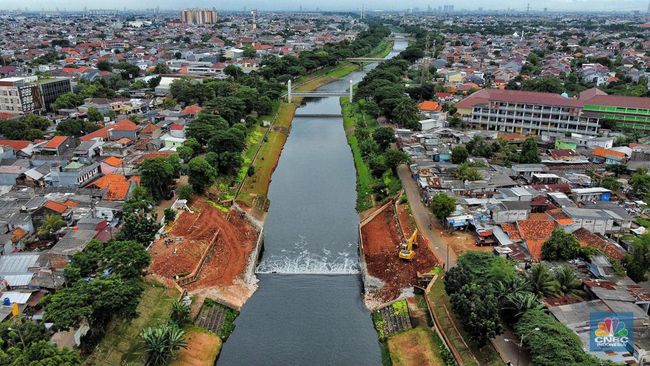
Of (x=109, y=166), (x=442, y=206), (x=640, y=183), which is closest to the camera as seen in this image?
(x=442, y=206)

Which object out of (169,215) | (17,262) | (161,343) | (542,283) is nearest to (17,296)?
(17,262)

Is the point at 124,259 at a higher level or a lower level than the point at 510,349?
higher

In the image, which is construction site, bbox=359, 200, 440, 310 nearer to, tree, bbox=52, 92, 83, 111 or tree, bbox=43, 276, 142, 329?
tree, bbox=43, 276, 142, 329

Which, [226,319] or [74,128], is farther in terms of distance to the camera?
[74,128]

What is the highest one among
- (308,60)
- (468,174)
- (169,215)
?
(308,60)

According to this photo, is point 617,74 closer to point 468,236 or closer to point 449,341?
point 468,236

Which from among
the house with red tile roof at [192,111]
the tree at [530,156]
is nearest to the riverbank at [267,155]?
the house with red tile roof at [192,111]

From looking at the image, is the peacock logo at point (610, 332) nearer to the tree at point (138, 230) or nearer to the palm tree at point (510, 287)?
the palm tree at point (510, 287)

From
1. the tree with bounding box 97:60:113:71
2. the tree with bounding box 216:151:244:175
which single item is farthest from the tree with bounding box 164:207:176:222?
the tree with bounding box 97:60:113:71

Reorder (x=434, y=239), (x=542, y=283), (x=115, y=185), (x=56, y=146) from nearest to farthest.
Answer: (x=542, y=283) < (x=434, y=239) < (x=115, y=185) < (x=56, y=146)

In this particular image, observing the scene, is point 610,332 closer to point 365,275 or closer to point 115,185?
point 365,275
